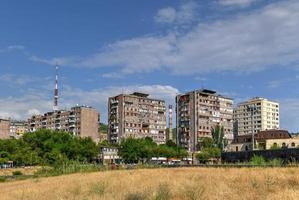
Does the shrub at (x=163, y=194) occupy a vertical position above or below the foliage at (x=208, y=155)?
above

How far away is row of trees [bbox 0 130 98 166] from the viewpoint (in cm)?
12362

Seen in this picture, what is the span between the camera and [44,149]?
134 meters

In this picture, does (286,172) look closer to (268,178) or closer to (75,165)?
(268,178)

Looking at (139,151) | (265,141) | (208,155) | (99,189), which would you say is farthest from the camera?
(265,141)

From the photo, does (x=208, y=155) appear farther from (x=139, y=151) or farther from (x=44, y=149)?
(x=44, y=149)

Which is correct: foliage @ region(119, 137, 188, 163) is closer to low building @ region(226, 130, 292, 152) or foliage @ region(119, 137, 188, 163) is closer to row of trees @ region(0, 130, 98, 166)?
row of trees @ region(0, 130, 98, 166)

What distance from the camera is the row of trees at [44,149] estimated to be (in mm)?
123625

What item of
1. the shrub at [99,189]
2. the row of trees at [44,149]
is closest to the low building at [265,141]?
the row of trees at [44,149]

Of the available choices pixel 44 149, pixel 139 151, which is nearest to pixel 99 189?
pixel 44 149

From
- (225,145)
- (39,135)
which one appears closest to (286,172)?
(39,135)

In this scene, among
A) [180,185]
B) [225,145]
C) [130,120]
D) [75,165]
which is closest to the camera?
[180,185]

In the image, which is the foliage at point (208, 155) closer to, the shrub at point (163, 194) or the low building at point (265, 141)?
the low building at point (265, 141)

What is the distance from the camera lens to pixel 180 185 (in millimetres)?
23031

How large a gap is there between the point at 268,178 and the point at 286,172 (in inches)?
128
